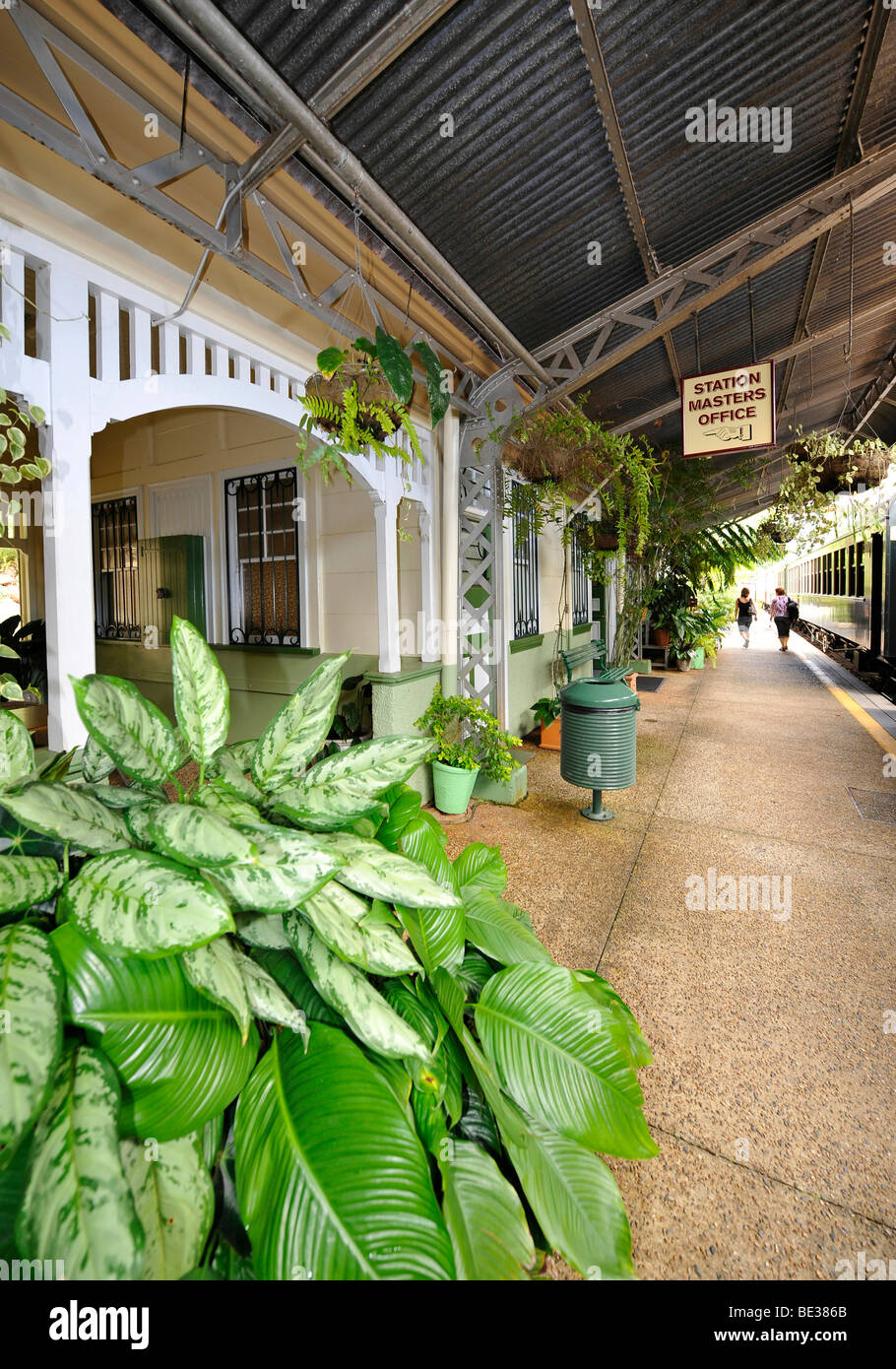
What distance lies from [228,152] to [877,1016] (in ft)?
13.4

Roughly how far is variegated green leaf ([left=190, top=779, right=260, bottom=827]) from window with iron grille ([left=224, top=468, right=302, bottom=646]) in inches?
166

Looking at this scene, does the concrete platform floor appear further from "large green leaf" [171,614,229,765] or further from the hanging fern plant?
the hanging fern plant

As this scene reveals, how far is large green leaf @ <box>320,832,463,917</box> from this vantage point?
960mm

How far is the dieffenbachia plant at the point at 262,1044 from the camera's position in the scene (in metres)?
0.69

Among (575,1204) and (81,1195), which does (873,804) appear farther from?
(81,1195)

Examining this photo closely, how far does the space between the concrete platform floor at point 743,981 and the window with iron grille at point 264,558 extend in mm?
2461

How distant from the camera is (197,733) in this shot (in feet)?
3.26

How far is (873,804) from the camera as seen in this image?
422 centimetres

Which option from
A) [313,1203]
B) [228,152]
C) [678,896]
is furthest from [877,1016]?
[228,152]

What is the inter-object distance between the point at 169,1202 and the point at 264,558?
4.95m

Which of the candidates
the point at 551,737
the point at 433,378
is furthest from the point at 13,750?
the point at 551,737

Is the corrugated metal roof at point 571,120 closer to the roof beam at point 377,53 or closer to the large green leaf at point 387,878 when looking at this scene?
the roof beam at point 377,53

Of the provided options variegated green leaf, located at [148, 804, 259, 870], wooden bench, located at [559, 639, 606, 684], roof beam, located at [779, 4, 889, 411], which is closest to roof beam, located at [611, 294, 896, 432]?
roof beam, located at [779, 4, 889, 411]
